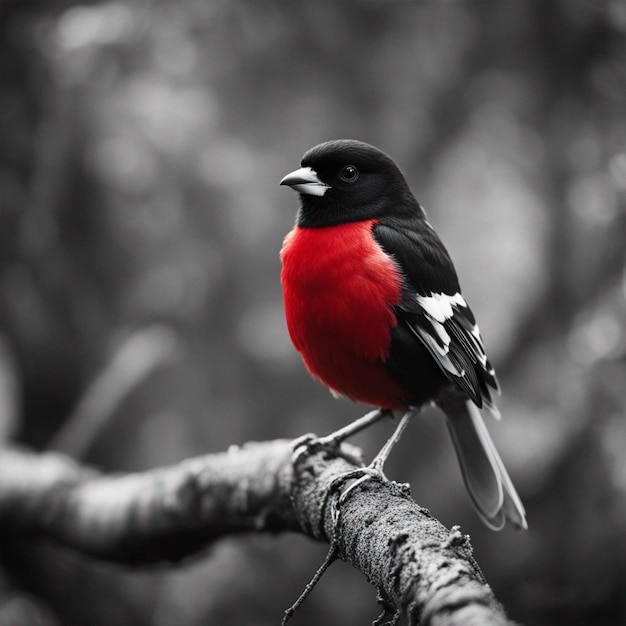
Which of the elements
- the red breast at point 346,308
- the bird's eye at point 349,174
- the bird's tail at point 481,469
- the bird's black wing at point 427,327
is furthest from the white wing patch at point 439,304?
the bird's eye at point 349,174

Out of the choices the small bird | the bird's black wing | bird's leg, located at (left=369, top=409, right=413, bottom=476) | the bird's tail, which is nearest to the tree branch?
bird's leg, located at (left=369, top=409, right=413, bottom=476)

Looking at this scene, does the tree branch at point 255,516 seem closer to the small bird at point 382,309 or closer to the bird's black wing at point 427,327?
the small bird at point 382,309

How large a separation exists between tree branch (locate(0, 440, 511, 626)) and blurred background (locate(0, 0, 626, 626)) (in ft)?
3.51

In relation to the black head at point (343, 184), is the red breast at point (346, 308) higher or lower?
lower

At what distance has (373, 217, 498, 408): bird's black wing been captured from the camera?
2855 mm

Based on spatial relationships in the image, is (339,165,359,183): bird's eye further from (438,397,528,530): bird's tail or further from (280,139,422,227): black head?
(438,397,528,530): bird's tail

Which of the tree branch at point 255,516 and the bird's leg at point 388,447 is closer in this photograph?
the tree branch at point 255,516

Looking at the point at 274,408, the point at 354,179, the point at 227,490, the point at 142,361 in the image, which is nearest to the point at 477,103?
the point at 354,179

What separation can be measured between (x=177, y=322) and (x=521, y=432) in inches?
91.3

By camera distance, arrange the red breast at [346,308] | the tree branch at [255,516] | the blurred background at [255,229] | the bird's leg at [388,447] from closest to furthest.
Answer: the tree branch at [255,516]
the bird's leg at [388,447]
the red breast at [346,308]
the blurred background at [255,229]

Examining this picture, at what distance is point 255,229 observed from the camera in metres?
4.89

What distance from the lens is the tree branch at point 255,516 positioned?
1631 mm

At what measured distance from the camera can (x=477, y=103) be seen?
487cm

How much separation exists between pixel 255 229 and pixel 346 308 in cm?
226
